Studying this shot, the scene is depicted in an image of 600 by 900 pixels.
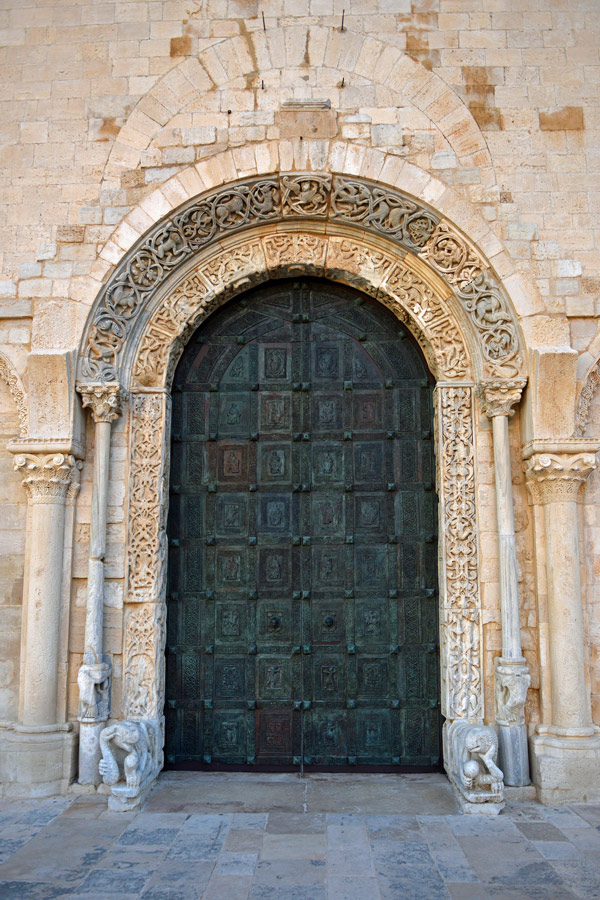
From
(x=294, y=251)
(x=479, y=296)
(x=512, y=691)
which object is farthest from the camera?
(x=294, y=251)

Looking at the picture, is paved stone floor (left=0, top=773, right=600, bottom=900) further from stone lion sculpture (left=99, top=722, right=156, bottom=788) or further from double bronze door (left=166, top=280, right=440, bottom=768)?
double bronze door (left=166, top=280, right=440, bottom=768)

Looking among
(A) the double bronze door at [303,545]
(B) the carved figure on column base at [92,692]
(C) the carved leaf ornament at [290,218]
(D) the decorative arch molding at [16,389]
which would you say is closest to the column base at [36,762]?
(B) the carved figure on column base at [92,692]

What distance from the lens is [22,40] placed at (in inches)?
248

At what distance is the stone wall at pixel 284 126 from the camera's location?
5879 mm

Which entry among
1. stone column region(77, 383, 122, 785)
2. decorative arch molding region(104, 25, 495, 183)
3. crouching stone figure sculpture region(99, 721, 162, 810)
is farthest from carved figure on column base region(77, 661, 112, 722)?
decorative arch molding region(104, 25, 495, 183)

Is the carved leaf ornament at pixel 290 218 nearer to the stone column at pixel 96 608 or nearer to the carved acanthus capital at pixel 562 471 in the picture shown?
the stone column at pixel 96 608

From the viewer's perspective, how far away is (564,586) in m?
5.46

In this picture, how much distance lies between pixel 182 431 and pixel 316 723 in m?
2.71

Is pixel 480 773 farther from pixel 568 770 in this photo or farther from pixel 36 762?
pixel 36 762

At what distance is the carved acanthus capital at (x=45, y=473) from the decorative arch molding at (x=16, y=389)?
29 centimetres

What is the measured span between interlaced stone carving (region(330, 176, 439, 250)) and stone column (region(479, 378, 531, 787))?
4.62 feet

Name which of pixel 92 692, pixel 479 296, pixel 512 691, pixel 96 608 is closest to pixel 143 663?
pixel 92 692

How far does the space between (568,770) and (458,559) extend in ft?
5.51

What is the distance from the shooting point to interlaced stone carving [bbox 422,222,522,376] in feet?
19.1
